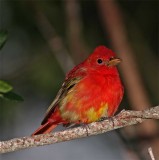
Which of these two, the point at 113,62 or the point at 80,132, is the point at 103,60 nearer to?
the point at 113,62

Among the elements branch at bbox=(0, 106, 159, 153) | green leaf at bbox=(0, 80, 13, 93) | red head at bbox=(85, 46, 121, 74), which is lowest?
branch at bbox=(0, 106, 159, 153)

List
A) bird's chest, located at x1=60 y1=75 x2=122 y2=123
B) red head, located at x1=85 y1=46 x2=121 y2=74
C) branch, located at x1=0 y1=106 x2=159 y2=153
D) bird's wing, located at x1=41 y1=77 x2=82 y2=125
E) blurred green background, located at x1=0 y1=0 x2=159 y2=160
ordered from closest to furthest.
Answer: branch, located at x1=0 y1=106 x2=159 y2=153, bird's chest, located at x1=60 y1=75 x2=122 y2=123, bird's wing, located at x1=41 y1=77 x2=82 y2=125, red head, located at x1=85 y1=46 x2=121 y2=74, blurred green background, located at x1=0 y1=0 x2=159 y2=160

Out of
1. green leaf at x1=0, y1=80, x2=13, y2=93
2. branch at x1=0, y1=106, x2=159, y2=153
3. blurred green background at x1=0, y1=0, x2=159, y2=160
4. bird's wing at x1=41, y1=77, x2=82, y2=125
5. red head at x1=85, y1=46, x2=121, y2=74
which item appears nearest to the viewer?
green leaf at x1=0, y1=80, x2=13, y2=93

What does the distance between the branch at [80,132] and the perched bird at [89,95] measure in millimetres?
673

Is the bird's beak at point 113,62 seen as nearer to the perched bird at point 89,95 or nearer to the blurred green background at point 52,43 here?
the perched bird at point 89,95

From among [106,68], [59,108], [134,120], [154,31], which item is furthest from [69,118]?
[154,31]

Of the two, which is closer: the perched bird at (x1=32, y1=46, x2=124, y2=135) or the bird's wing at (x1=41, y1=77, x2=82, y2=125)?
the perched bird at (x1=32, y1=46, x2=124, y2=135)

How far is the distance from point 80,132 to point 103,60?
1604 millimetres

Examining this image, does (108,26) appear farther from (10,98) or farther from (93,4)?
(10,98)

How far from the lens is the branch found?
16.1 ft

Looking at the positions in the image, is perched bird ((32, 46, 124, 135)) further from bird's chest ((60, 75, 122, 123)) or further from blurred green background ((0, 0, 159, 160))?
blurred green background ((0, 0, 159, 160))

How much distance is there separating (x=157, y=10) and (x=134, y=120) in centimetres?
361

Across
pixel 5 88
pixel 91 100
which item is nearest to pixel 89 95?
pixel 91 100

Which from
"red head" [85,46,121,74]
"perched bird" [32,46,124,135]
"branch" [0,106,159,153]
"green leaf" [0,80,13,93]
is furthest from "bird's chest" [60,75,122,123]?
"green leaf" [0,80,13,93]
